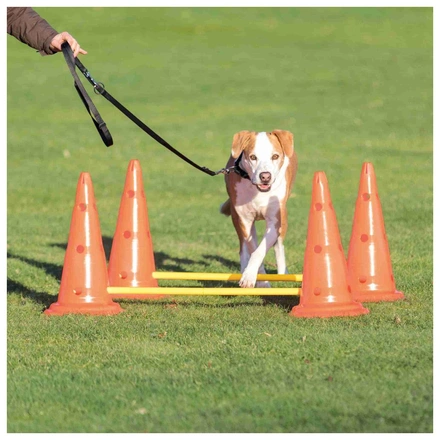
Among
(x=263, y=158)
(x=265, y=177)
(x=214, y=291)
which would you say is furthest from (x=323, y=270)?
(x=263, y=158)

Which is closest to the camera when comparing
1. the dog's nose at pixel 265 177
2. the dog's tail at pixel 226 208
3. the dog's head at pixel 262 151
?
the dog's nose at pixel 265 177

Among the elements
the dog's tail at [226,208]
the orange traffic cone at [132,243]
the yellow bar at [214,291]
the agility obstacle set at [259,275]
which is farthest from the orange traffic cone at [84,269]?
the dog's tail at [226,208]

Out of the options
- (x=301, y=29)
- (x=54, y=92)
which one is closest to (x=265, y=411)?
(x=54, y=92)

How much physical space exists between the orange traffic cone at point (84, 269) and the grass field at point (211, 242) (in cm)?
20

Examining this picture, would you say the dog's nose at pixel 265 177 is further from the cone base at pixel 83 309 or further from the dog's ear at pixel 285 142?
the cone base at pixel 83 309

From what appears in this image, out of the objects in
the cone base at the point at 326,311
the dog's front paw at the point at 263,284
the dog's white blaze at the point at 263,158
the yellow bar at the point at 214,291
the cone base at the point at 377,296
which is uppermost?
the dog's white blaze at the point at 263,158

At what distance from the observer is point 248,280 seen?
7.67 metres

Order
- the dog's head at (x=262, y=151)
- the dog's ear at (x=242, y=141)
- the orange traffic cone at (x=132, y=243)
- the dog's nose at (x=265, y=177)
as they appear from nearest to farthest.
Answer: the dog's nose at (x=265, y=177) → the dog's head at (x=262, y=151) → the dog's ear at (x=242, y=141) → the orange traffic cone at (x=132, y=243)

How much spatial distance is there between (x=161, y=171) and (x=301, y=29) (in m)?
26.3

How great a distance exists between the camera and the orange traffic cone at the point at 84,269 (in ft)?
24.9

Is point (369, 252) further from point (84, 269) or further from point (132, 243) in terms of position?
point (84, 269)

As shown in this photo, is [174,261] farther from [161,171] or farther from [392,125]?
[392,125]

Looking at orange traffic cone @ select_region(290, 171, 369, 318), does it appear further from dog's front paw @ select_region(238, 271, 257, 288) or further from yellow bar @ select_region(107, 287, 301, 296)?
dog's front paw @ select_region(238, 271, 257, 288)

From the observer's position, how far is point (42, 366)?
Result: 6223mm
